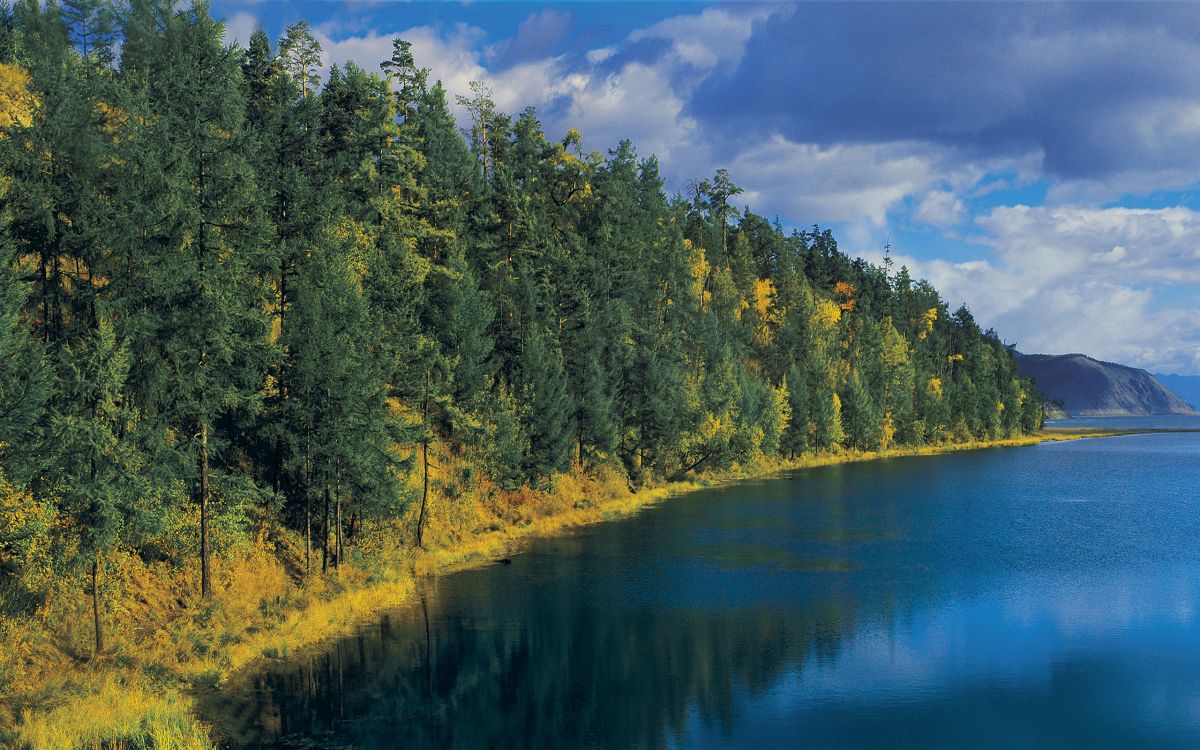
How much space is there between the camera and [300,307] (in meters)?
38.3

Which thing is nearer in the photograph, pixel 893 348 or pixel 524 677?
pixel 524 677

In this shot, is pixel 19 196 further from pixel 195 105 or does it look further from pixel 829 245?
pixel 829 245

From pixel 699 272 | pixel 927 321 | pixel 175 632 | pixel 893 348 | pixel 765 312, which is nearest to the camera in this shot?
pixel 175 632

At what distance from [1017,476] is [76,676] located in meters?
99.9

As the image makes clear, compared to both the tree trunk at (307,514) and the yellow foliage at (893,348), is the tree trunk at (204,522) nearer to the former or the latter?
the tree trunk at (307,514)

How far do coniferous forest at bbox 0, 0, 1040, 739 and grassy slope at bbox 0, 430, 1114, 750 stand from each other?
92 cm

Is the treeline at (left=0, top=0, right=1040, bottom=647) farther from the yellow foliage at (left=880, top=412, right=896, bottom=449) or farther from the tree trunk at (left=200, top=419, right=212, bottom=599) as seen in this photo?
the yellow foliage at (left=880, top=412, right=896, bottom=449)

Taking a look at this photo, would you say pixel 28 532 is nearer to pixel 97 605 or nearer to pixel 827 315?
pixel 97 605

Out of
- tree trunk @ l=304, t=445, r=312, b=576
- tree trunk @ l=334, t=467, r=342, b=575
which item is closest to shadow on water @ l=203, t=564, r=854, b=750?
tree trunk @ l=334, t=467, r=342, b=575

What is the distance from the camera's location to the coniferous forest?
2909 centimetres

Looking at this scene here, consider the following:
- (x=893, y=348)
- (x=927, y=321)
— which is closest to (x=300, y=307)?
(x=893, y=348)

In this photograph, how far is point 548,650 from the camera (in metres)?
35.2

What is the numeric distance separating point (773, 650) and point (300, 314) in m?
24.8

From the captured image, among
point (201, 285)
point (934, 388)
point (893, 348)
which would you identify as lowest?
point (934, 388)
